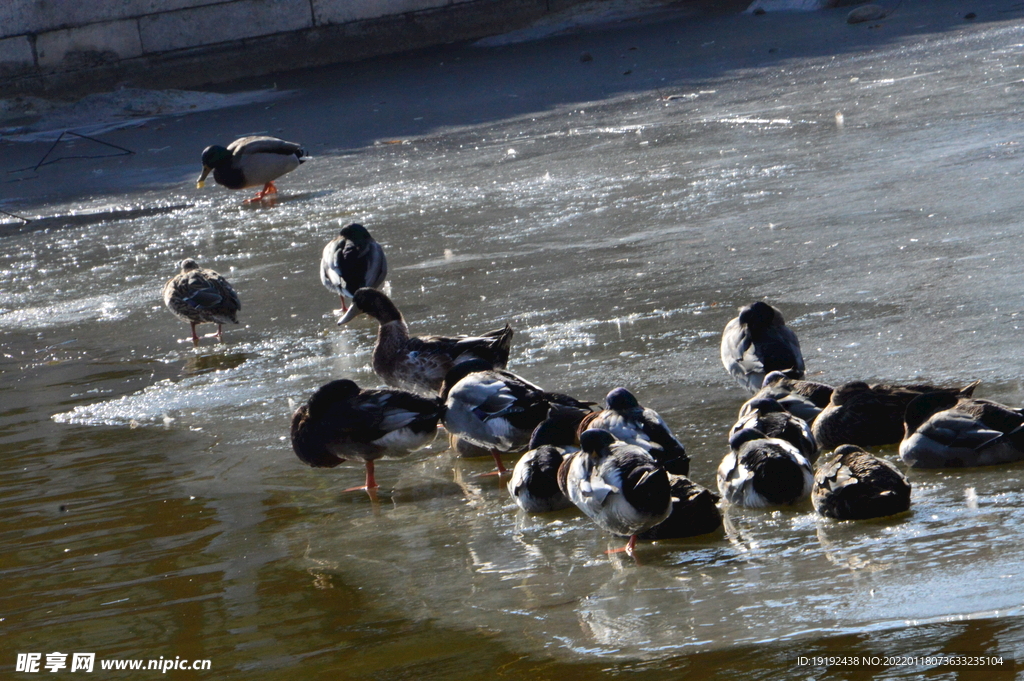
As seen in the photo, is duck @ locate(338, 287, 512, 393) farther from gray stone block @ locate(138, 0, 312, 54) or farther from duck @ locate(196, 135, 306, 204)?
gray stone block @ locate(138, 0, 312, 54)

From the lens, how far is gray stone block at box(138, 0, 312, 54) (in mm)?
20906

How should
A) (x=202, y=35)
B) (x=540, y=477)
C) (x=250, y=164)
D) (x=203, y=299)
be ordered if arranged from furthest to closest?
1. (x=202, y=35)
2. (x=250, y=164)
3. (x=203, y=299)
4. (x=540, y=477)

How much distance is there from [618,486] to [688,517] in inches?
12.5

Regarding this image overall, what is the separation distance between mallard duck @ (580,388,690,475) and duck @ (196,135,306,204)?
8.37 m

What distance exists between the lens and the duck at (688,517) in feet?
12.5

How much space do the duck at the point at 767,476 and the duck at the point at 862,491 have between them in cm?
11

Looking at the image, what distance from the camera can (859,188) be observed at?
8523mm

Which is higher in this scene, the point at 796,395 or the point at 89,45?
the point at 89,45

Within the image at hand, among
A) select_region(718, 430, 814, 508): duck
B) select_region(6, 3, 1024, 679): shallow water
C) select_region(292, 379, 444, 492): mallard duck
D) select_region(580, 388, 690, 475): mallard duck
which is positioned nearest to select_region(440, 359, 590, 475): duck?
select_region(292, 379, 444, 492): mallard duck

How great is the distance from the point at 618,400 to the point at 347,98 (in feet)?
46.5

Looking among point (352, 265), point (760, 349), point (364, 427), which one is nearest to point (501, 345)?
point (364, 427)

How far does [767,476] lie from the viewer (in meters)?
3.91

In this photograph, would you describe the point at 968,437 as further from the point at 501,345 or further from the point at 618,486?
the point at 501,345

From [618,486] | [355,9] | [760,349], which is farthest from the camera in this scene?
[355,9]
